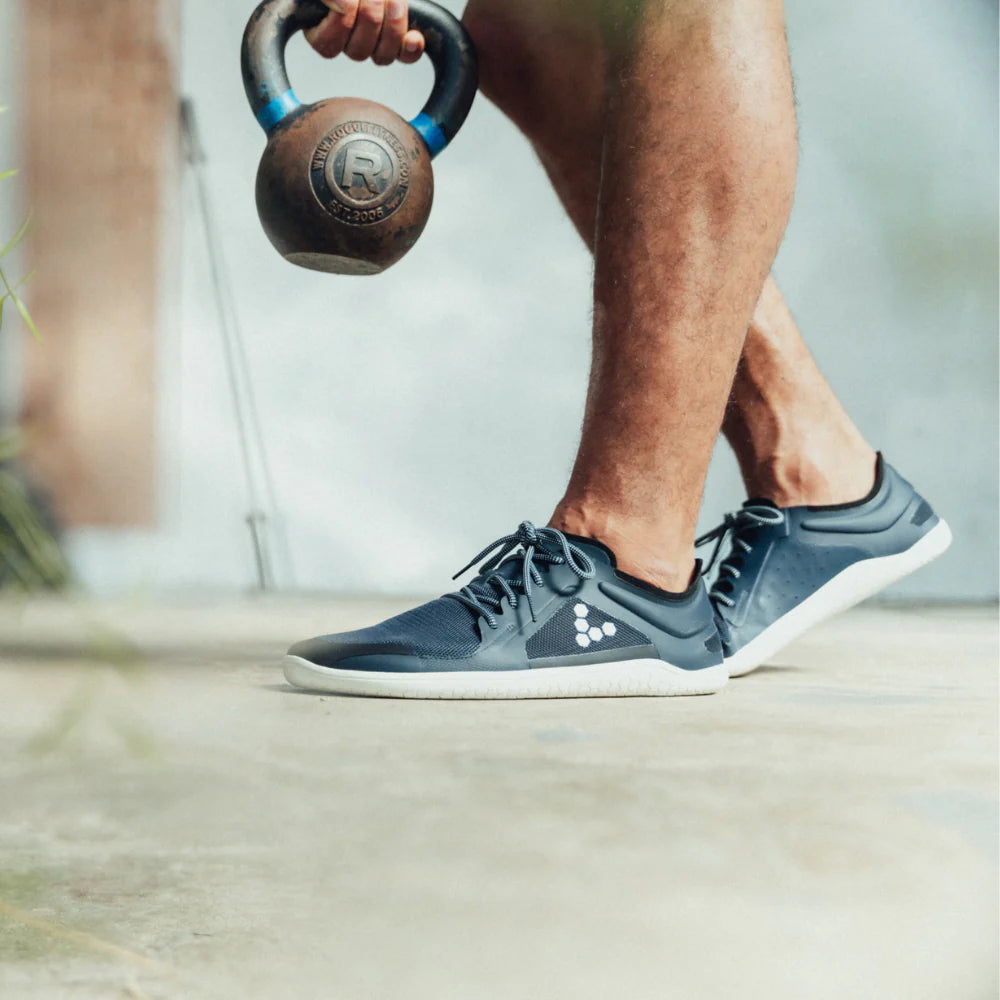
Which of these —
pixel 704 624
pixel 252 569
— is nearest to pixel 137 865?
pixel 704 624

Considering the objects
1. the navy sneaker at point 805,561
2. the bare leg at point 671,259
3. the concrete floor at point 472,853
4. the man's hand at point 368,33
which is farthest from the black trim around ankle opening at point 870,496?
the man's hand at point 368,33

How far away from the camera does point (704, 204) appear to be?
125 centimetres

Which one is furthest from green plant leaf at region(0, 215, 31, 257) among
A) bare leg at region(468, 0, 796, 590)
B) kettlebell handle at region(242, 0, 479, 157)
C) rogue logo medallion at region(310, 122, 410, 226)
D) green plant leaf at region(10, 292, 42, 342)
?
kettlebell handle at region(242, 0, 479, 157)

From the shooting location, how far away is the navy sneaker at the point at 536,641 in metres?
1.14

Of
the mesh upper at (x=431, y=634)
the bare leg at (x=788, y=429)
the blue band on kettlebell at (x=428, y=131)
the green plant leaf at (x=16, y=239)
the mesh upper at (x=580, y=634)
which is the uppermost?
the blue band on kettlebell at (x=428, y=131)

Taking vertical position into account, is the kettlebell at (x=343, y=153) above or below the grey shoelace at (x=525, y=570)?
above

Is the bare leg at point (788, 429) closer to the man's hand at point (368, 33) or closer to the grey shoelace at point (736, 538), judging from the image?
the grey shoelace at point (736, 538)

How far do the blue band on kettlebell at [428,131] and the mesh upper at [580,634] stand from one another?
680mm

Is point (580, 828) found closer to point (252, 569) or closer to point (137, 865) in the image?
point (137, 865)

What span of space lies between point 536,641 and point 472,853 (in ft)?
2.07

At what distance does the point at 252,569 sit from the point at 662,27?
9.49ft

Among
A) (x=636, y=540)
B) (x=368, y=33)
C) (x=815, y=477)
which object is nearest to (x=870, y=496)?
(x=815, y=477)

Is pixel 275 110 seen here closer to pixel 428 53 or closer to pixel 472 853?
pixel 428 53

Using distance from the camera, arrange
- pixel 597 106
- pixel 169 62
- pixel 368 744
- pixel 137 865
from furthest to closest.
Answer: pixel 597 106, pixel 368 744, pixel 169 62, pixel 137 865
